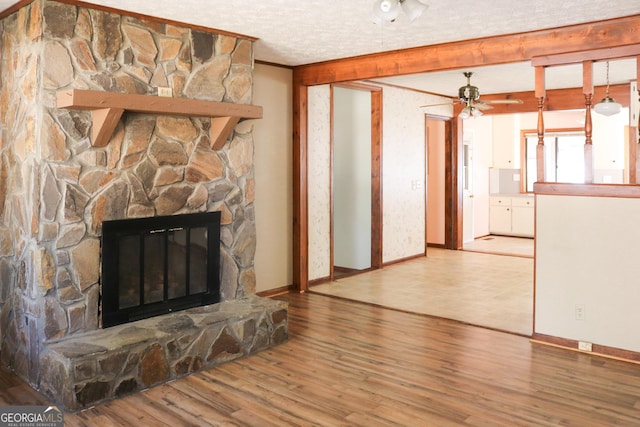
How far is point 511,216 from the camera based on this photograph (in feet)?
35.2

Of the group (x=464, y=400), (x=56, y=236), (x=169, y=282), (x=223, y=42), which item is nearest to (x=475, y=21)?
(x=223, y=42)

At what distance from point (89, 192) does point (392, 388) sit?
2387 mm

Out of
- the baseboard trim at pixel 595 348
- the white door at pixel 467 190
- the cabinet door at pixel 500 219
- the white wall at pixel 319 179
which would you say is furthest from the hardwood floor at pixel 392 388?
the cabinet door at pixel 500 219

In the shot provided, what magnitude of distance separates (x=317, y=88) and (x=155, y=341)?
3.71m

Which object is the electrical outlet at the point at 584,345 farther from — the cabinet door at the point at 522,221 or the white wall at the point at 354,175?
the cabinet door at the point at 522,221

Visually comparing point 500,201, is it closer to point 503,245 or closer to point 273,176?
point 503,245

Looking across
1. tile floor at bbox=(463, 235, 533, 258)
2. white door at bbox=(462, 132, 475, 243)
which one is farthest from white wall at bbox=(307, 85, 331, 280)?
white door at bbox=(462, 132, 475, 243)

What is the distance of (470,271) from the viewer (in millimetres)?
7309

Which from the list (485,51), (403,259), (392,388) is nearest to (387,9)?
(485,51)

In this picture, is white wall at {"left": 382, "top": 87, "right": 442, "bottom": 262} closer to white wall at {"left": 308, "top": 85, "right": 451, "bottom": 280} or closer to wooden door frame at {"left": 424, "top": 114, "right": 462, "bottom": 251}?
white wall at {"left": 308, "top": 85, "right": 451, "bottom": 280}

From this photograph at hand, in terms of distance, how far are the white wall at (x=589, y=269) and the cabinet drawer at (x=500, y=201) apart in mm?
6636

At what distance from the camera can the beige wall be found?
226 inches

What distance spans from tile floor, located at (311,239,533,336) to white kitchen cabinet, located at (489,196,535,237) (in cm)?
241

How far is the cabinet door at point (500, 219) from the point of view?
10781 millimetres
